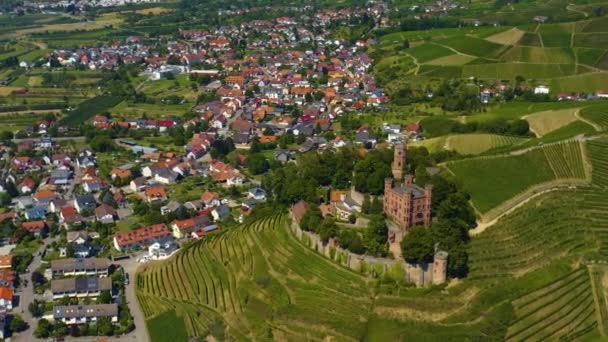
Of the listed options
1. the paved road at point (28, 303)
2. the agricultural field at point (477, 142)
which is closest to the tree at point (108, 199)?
the paved road at point (28, 303)

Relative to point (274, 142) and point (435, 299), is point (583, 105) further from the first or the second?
point (435, 299)

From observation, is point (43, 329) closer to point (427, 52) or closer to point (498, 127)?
point (498, 127)

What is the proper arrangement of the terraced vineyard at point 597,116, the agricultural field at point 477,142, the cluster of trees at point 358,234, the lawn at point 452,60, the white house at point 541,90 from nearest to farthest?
the cluster of trees at point 358,234
the agricultural field at point 477,142
the terraced vineyard at point 597,116
the white house at point 541,90
the lawn at point 452,60

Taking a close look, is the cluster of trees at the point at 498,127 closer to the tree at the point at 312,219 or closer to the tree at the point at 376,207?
the tree at the point at 376,207

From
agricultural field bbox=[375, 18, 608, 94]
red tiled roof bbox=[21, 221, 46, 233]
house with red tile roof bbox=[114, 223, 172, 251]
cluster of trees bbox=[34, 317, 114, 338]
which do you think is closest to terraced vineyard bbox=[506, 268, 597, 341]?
cluster of trees bbox=[34, 317, 114, 338]

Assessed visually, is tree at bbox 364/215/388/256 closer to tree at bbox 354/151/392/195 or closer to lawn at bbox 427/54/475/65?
tree at bbox 354/151/392/195

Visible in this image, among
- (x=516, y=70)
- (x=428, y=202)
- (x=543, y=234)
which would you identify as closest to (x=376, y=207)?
(x=428, y=202)

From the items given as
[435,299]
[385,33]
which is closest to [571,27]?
[385,33]
